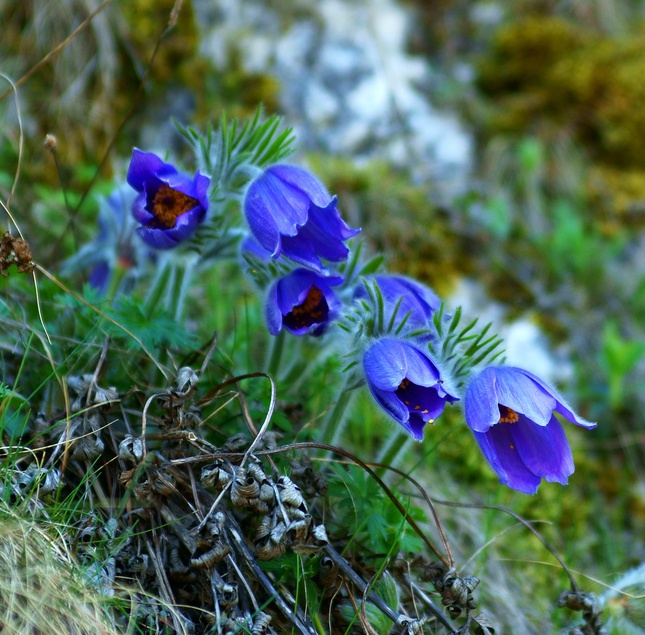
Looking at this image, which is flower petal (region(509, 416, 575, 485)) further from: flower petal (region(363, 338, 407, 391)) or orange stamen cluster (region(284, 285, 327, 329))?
orange stamen cluster (region(284, 285, 327, 329))

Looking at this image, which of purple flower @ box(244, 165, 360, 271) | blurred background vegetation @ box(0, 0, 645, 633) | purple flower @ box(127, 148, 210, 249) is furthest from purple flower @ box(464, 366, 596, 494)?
purple flower @ box(127, 148, 210, 249)

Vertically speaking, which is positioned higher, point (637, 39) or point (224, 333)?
point (637, 39)

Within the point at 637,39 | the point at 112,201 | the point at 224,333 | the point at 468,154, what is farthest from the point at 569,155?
the point at 112,201

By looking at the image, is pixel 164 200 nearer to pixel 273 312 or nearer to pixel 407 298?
pixel 273 312

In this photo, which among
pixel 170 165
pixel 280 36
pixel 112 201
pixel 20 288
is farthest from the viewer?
pixel 280 36

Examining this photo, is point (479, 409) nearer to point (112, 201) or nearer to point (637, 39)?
point (112, 201)

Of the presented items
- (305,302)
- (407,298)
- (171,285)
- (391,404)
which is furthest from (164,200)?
(391,404)
